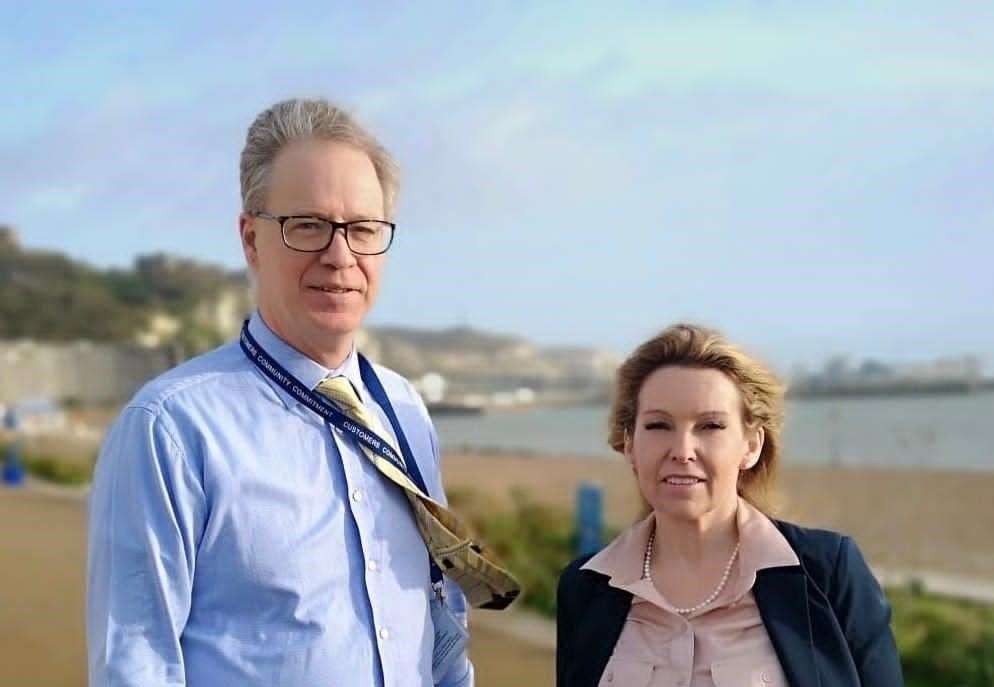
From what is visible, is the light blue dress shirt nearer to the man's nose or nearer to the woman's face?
the man's nose

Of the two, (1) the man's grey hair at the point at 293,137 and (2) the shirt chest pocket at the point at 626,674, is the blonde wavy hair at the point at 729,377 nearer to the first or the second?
(2) the shirt chest pocket at the point at 626,674

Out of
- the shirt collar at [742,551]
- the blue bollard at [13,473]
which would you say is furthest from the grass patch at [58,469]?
the shirt collar at [742,551]

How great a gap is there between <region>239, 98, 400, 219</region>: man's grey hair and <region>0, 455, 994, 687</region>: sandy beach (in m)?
2.07

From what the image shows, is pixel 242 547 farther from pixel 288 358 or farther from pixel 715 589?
pixel 715 589

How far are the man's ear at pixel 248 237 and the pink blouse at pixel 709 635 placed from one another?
93 cm

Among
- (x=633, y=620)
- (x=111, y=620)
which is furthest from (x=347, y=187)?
(x=633, y=620)

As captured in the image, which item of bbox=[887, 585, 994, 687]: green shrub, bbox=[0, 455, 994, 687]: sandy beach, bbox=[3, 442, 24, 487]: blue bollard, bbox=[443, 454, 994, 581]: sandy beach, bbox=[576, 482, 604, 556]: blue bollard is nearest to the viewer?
bbox=[887, 585, 994, 687]: green shrub

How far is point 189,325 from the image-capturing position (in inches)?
3216

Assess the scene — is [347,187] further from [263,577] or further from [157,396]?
[263,577]

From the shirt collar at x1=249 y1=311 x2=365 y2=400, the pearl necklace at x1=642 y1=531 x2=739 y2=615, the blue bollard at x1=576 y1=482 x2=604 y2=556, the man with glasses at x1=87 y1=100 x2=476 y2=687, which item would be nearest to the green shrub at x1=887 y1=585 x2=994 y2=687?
the blue bollard at x1=576 y1=482 x2=604 y2=556

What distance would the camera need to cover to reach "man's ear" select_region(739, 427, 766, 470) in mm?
2398

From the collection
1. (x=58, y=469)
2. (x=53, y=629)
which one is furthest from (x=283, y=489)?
(x=58, y=469)

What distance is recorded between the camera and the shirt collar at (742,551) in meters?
2.27

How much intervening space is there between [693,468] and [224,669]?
93cm
